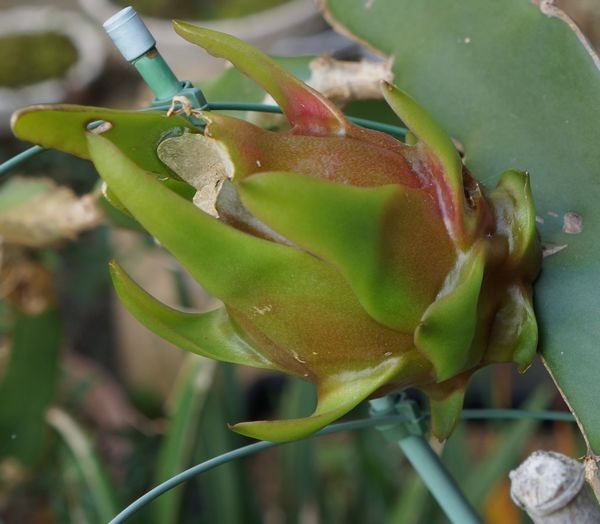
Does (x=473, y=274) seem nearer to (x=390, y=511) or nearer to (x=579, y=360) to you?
(x=579, y=360)

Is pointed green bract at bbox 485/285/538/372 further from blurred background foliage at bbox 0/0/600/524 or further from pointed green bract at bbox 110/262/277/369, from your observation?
blurred background foliage at bbox 0/0/600/524

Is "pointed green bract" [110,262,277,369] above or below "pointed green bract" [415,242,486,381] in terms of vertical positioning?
above

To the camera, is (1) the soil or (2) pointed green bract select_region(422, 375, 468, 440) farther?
(1) the soil

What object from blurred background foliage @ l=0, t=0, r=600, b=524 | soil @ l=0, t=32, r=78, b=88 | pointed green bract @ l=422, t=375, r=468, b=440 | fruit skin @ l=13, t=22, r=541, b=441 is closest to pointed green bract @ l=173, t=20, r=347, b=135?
fruit skin @ l=13, t=22, r=541, b=441

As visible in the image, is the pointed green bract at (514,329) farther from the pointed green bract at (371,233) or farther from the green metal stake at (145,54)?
the green metal stake at (145,54)

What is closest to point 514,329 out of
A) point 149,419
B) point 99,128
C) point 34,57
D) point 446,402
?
point 446,402

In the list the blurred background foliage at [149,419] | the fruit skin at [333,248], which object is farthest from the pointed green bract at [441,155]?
the blurred background foliage at [149,419]
